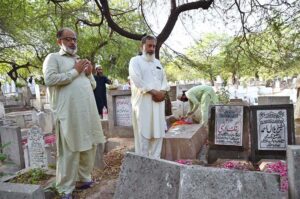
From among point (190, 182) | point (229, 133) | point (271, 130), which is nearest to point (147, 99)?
point (229, 133)

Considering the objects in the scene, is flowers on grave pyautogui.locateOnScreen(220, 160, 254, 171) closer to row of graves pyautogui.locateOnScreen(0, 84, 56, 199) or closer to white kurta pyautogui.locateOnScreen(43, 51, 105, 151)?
white kurta pyautogui.locateOnScreen(43, 51, 105, 151)

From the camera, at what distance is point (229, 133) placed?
449cm

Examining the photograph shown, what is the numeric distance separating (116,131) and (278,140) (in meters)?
3.67

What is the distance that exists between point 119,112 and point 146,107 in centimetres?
306

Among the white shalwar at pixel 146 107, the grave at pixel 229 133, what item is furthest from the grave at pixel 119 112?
the white shalwar at pixel 146 107

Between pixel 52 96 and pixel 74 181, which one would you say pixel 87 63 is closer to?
pixel 52 96

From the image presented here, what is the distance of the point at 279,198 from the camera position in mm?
1781

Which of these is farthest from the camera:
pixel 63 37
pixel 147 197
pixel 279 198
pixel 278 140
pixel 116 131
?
pixel 116 131

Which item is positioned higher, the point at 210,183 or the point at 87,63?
the point at 87,63

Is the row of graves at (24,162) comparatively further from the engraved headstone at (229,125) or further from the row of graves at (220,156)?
the engraved headstone at (229,125)

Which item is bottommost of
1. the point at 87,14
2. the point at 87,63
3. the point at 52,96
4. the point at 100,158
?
the point at 100,158

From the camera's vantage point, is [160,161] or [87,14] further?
[87,14]

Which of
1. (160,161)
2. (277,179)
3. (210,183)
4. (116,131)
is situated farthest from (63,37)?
(116,131)

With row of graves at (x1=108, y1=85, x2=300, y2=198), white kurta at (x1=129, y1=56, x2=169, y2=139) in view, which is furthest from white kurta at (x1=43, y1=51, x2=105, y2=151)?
row of graves at (x1=108, y1=85, x2=300, y2=198)
